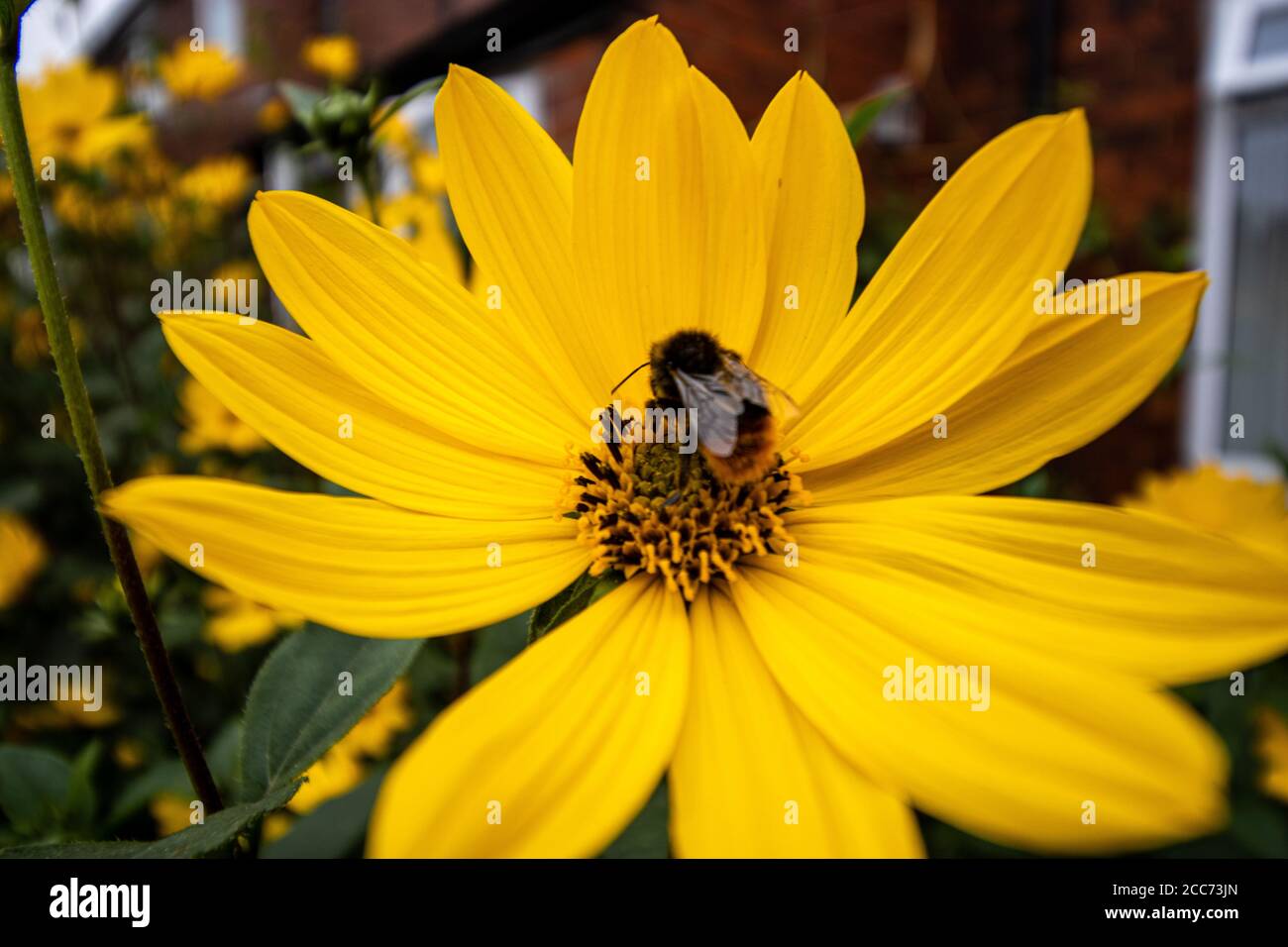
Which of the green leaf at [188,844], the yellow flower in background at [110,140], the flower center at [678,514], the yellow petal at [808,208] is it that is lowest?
the green leaf at [188,844]

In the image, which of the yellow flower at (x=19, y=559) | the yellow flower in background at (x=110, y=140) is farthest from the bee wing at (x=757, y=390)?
the yellow flower in background at (x=110, y=140)

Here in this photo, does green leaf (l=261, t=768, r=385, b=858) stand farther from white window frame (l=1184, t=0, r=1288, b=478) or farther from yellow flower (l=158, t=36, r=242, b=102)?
white window frame (l=1184, t=0, r=1288, b=478)

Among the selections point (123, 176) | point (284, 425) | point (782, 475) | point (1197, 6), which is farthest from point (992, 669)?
point (1197, 6)

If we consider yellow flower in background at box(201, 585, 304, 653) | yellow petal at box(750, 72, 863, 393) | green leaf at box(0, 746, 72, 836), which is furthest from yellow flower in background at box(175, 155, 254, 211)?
yellow petal at box(750, 72, 863, 393)

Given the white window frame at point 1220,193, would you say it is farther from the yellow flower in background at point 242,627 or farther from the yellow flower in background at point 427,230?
the yellow flower in background at point 242,627

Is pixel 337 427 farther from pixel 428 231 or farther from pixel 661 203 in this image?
pixel 428 231

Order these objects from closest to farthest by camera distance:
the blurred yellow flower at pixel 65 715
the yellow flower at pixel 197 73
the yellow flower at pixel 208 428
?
the blurred yellow flower at pixel 65 715
the yellow flower at pixel 208 428
the yellow flower at pixel 197 73
